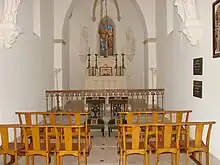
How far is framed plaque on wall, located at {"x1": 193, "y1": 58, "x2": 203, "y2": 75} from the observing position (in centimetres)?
632

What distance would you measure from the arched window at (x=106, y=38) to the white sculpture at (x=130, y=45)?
788 mm

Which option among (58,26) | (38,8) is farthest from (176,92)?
(58,26)

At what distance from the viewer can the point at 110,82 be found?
1441cm

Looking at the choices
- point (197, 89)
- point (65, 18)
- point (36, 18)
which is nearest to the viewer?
point (197, 89)

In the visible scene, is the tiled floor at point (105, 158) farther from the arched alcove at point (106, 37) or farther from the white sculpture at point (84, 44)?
the arched alcove at point (106, 37)

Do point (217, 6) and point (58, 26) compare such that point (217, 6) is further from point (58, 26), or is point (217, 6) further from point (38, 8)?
point (58, 26)

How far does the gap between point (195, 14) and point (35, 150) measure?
384 centimetres

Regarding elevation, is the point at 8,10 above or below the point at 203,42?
above

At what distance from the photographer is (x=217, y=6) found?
17.6 ft

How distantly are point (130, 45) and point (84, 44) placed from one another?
7.16 ft

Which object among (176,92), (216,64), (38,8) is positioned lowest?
(176,92)

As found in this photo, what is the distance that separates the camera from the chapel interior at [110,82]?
5.00 m

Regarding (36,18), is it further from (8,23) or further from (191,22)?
(191,22)

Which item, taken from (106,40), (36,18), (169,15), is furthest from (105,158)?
(106,40)
